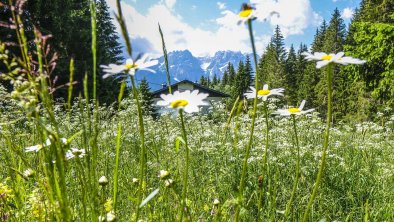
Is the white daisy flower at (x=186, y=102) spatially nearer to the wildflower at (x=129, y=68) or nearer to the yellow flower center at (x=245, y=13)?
the wildflower at (x=129, y=68)

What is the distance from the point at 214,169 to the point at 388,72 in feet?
35.2

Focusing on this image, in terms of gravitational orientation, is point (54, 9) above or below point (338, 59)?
above

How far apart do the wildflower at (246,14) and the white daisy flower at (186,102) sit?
0.65 ft

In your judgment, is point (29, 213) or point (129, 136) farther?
point (129, 136)

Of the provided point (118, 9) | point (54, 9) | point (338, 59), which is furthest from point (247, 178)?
point (54, 9)

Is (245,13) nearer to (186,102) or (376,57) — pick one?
(186,102)

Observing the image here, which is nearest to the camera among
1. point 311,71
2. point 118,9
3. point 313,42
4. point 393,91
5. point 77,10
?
point 118,9

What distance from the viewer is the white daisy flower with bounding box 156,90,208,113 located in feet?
2.60

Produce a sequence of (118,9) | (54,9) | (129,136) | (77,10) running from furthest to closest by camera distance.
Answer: (77,10)
(54,9)
(129,136)
(118,9)

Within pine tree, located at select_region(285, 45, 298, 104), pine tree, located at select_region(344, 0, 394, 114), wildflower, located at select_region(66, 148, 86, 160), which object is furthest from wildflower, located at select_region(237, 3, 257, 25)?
pine tree, located at select_region(285, 45, 298, 104)

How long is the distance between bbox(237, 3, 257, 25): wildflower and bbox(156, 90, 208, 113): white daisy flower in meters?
0.20

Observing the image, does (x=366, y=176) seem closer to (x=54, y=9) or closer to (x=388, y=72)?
(x=388, y=72)

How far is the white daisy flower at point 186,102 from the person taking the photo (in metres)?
0.79

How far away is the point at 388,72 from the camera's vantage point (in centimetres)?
1170
